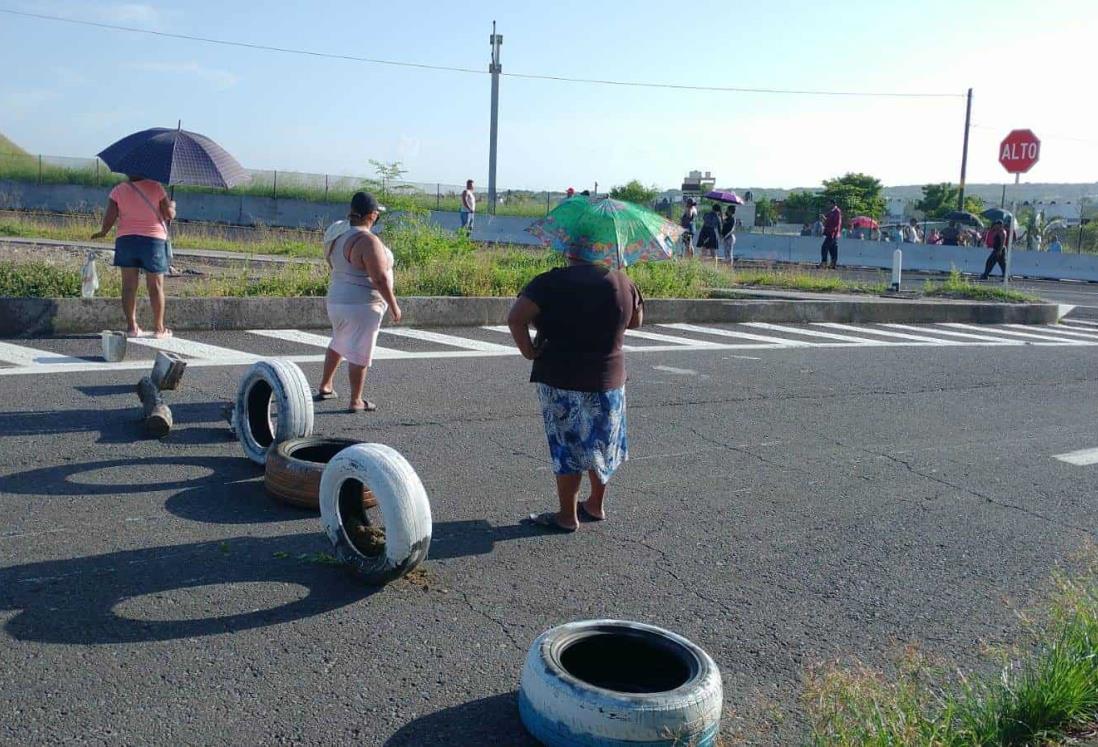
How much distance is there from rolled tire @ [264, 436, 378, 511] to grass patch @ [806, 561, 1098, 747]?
277cm

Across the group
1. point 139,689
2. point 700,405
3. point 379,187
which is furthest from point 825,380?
point 139,689

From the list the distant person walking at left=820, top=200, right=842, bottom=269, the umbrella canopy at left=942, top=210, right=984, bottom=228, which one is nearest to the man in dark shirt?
the distant person walking at left=820, top=200, right=842, bottom=269

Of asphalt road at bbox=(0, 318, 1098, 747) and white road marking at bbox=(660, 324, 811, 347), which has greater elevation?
white road marking at bbox=(660, 324, 811, 347)

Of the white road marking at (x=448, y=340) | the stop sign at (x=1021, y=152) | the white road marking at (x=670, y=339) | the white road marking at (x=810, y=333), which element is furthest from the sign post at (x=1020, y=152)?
the white road marking at (x=448, y=340)

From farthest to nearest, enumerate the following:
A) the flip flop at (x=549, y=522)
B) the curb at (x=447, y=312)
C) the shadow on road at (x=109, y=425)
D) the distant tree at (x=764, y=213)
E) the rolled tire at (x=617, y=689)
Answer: the distant tree at (x=764, y=213)
the curb at (x=447, y=312)
the shadow on road at (x=109, y=425)
the flip flop at (x=549, y=522)
the rolled tire at (x=617, y=689)

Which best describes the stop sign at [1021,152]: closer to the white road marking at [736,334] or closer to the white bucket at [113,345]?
the white road marking at [736,334]

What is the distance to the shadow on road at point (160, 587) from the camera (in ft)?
14.1

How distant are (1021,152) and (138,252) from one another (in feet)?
71.0

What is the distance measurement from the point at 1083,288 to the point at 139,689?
30.7 metres

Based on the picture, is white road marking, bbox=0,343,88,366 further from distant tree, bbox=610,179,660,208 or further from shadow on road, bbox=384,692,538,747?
distant tree, bbox=610,179,660,208

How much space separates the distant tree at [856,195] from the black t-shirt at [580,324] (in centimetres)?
5448

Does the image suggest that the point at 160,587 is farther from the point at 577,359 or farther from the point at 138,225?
the point at 138,225

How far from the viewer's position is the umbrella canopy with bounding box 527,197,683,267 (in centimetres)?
570

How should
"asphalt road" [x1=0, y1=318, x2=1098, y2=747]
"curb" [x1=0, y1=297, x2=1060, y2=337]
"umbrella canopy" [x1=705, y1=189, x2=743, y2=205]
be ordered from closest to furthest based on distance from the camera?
"asphalt road" [x1=0, y1=318, x2=1098, y2=747]
"curb" [x1=0, y1=297, x2=1060, y2=337]
"umbrella canopy" [x1=705, y1=189, x2=743, y2=205]
